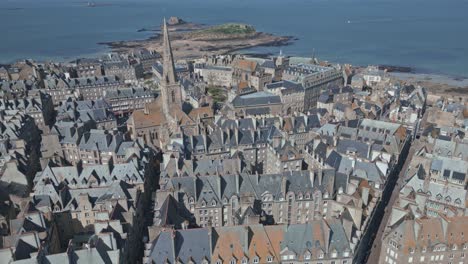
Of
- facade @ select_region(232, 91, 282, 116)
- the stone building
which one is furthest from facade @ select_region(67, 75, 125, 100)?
the stone building

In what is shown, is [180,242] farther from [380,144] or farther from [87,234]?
[380,144]

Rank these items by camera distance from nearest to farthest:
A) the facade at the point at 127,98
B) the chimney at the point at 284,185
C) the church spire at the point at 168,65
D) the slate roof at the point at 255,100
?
the chimney at the point at 284,185 < the church spire at the point at 168,65 < the slate roof at the point at 255,100 < the facade at the point at 127,98

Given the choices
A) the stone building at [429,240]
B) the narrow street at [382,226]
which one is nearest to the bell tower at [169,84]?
the narrow street at [382,226]

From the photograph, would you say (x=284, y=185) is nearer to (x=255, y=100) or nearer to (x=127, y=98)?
(x=255, y=100)

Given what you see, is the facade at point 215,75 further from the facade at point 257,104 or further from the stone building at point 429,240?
the stone building at point 429,240

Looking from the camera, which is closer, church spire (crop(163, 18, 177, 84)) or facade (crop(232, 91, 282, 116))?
church spire (crop(163, 18, 177, 84))

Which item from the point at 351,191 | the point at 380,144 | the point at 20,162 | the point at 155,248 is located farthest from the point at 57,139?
the point at 380,144

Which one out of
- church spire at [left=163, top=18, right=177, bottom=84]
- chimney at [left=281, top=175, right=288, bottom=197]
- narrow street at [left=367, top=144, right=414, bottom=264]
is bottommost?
narrow street at [left=367, top=144, right=414, bottom=264]

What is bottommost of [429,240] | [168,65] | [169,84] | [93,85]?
[429,240]

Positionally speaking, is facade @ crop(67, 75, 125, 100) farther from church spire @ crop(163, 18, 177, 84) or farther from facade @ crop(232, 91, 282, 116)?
facade @ crop(232, 91, 282, 116)

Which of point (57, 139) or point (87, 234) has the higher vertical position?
point (57, 139)

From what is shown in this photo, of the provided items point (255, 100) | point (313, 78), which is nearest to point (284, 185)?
point (255, 100)
